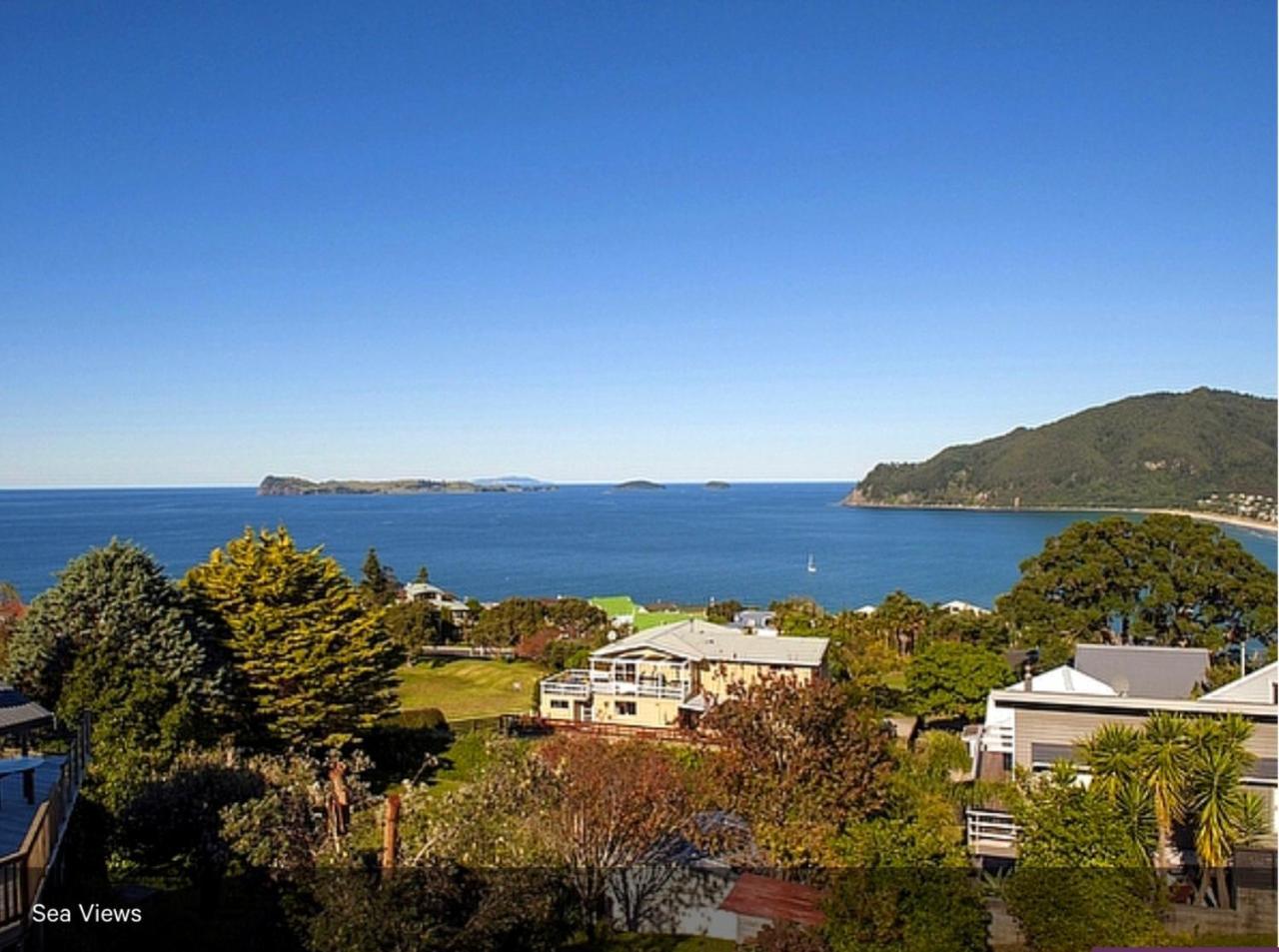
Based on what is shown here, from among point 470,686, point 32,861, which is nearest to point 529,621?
point 470,686

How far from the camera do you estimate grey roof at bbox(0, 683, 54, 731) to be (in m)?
9.27

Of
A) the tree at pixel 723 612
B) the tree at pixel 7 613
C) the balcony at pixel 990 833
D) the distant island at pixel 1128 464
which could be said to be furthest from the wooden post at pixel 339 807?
the distant island at pixel 1128 464

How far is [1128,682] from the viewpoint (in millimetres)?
20531

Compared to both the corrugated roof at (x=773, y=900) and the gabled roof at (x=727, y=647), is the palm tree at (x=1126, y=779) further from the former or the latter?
the gabled roof at (x=727, y=647)

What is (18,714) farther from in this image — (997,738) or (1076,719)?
(1076,719)

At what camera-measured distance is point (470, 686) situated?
93.8 feet

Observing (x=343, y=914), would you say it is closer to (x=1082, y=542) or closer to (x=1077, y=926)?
(x=1077, y=926)

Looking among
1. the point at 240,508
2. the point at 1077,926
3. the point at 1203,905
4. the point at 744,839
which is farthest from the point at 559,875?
the point at 240,508

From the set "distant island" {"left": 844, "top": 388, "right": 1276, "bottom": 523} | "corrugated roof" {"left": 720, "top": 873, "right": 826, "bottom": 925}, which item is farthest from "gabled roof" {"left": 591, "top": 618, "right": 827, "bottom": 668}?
"distant island" {"left": 844, "top": 388, "right": 1276, "bottom": 523}

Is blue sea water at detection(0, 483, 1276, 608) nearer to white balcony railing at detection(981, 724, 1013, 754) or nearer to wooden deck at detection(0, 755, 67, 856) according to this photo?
white balcony railing at detection(981, 724, 1013, 754)

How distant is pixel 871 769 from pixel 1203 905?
362 cm

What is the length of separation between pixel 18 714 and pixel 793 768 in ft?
26.1

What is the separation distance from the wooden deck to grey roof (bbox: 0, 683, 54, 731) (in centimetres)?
49

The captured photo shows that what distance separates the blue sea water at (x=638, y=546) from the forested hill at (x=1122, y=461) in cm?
613
